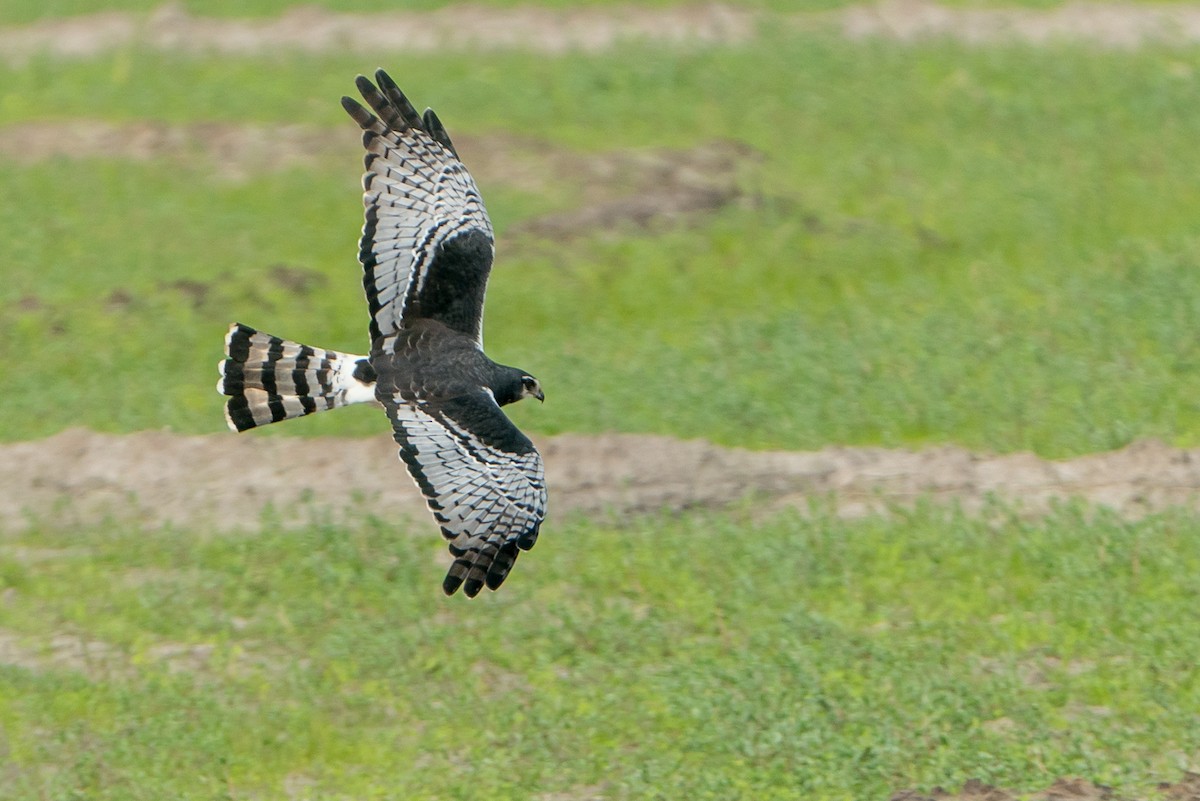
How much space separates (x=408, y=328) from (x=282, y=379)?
90cm

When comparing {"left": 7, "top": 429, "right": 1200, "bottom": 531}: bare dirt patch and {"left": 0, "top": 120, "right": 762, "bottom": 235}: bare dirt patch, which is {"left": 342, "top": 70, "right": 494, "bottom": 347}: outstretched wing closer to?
{"left": 7, "top": 429, "right": 1200, "bottom": 531}: bare dirt patch

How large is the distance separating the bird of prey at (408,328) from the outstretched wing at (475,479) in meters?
0.02

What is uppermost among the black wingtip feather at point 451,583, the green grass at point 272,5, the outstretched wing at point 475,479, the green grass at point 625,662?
the outstretched wing at point 475,479

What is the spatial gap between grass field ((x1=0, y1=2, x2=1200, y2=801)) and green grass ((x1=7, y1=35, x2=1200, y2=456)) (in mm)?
56

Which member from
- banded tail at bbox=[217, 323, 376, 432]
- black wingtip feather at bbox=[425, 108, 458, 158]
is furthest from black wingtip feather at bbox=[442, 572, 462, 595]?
black wingtip feather at bbox=[425, 108, 458, 158]

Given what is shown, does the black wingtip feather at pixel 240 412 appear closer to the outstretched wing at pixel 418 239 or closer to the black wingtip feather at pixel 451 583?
the outstretched wing at pixel 418 239

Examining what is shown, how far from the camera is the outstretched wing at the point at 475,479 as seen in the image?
10.5m

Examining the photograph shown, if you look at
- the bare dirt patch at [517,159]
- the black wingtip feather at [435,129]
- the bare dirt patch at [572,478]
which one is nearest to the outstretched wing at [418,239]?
the black wingtip feather at [435,129]

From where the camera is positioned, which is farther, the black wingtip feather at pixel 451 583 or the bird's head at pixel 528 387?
the bird's head at pixel 528 387

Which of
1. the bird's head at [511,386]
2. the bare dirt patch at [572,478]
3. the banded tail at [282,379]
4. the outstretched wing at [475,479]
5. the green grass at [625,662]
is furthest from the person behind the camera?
the bare dirt patch at [572,478]

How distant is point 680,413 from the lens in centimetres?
1745

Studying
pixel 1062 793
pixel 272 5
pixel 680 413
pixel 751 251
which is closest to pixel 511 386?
pixel 1062 793

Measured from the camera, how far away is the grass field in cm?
1283

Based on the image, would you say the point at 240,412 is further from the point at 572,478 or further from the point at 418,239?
the point at 572,478
